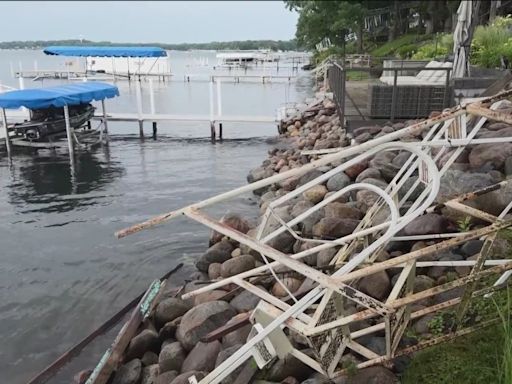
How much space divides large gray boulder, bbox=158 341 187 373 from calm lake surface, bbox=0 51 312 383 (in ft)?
3.14

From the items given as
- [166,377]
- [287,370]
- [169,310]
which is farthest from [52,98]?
[287,370]

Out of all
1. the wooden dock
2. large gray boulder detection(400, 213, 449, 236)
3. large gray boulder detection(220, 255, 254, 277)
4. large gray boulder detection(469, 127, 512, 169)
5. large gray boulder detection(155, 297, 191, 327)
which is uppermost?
large gray boulder detection(469, 127, 512, 169)

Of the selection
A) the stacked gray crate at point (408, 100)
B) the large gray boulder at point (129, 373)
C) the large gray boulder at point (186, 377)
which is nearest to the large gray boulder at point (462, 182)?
the large gray boulder at point (186, 377)

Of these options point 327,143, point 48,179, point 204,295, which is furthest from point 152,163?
point 204,295

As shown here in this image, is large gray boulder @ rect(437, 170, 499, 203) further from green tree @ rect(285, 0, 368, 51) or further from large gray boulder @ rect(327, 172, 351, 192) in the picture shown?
green tree @ rect(285, 0, 368, 51)

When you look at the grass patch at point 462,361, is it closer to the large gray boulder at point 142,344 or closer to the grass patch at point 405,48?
the large gray boulder at point 142,344

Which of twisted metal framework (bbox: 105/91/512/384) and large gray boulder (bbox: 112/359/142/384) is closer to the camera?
twisted metal framework (bbox: 105/91/512/384)

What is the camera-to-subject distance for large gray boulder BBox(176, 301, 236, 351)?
446 centimetres

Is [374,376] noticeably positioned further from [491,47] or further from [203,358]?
[491,47]

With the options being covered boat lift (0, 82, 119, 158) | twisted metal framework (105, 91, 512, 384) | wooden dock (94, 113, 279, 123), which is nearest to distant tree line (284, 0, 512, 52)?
wooden dock (94, 113, 279, 123)

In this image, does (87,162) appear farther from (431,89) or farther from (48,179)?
(431,89)

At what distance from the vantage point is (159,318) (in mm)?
5059

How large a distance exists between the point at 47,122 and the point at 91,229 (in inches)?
329

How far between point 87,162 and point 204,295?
1100 centimetres
